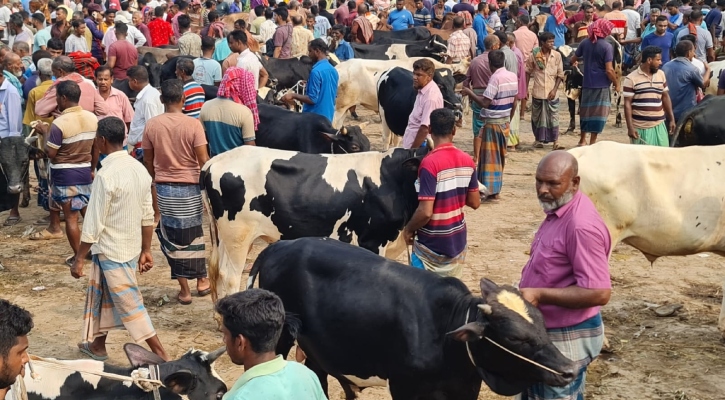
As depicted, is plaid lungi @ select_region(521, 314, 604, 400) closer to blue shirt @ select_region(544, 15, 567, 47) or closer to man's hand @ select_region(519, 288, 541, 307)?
man's hand @ select_region(519, 288, 541, 307)

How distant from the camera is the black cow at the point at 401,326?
4.22m

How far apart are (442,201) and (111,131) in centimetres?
234

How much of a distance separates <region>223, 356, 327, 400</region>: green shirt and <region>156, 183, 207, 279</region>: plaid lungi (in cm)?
457

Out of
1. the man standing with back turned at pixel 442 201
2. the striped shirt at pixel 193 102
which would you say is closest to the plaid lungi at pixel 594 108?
the striped shirt at pixel 193 102

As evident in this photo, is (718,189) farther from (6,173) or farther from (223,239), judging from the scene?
(6,173)

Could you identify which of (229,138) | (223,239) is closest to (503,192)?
(229,138)

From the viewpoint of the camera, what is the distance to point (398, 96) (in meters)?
12.6

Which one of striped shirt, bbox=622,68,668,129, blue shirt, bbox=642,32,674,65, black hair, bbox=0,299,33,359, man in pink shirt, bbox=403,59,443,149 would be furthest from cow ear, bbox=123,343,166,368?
blue shirt, bbox=642,32,674,65

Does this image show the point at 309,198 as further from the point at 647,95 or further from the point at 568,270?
the point at 647,95

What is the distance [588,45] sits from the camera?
42.5 feet

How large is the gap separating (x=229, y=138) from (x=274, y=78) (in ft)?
23.5

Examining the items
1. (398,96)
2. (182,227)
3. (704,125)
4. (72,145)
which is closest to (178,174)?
(182,227)

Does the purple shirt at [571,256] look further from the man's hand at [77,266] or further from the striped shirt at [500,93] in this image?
the striped shirt at [500,93]

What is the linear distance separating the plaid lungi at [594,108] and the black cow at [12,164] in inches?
301
